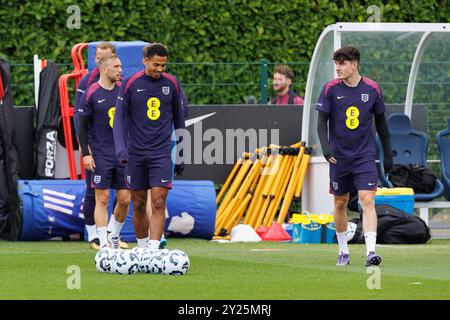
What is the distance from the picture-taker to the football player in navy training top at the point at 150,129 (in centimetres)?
1309

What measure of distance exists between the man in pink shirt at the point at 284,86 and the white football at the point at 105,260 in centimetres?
796

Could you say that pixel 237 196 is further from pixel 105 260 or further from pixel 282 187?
pixel 105 260

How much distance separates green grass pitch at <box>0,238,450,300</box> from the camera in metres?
10.4

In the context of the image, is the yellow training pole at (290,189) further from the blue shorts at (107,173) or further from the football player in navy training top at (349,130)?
the football player in navy training top at (349,130)

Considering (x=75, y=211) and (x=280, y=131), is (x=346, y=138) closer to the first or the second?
(x=75, y=211)

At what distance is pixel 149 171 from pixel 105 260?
3.84ft

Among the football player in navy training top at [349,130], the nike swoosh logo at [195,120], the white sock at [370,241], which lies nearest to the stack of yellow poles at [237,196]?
the nike swoosh logo at [195,120]

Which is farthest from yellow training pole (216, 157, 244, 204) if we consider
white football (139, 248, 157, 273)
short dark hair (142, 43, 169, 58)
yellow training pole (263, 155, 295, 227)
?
white football (139, 248, 157, 273)

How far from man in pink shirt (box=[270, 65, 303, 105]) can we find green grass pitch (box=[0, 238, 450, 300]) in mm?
3979

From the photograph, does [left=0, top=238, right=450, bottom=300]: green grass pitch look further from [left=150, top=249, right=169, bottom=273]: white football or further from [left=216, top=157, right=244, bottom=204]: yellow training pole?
[left=216, top=157, right=244, bottom=204]: yellow training pole

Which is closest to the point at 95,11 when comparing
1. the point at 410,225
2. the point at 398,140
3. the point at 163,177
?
the point at 398,140

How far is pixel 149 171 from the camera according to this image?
13.2 meters

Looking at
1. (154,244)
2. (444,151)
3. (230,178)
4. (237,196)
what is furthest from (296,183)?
(154,244)
